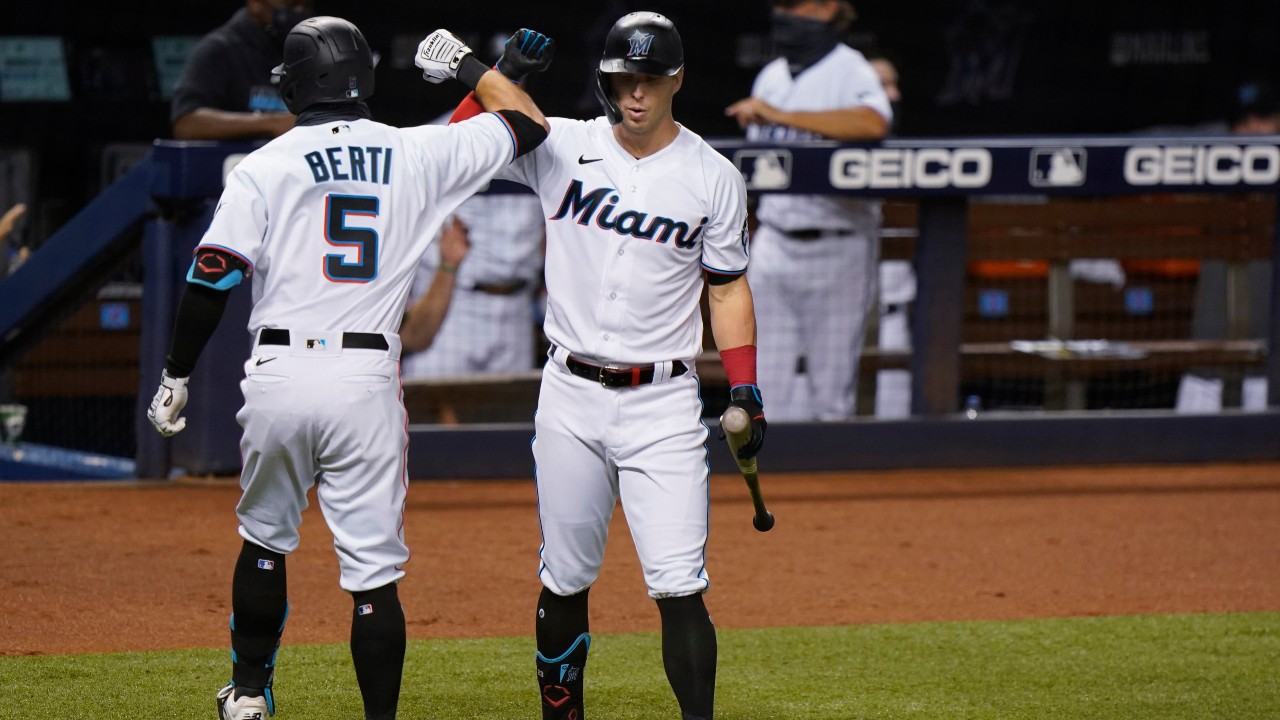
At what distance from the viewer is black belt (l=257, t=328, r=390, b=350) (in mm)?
3195

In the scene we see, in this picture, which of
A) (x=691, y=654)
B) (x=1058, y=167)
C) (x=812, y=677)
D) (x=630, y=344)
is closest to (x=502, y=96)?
(x=630, y=344)

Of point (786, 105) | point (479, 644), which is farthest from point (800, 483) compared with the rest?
point (479, 644)

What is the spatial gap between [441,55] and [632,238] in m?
0.66

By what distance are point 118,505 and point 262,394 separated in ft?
9.99

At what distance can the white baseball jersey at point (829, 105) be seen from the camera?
665cm

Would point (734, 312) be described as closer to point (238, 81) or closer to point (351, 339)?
point (351, 339)

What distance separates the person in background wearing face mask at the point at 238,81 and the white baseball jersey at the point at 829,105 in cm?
200

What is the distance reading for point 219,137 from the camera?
6.04 m

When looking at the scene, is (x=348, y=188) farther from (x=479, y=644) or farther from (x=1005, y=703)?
(x=1005, y=703)

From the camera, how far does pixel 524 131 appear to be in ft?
11.0

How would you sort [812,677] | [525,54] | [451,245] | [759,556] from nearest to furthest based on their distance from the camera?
[525,54], [812,677], [759,556], [451,245]

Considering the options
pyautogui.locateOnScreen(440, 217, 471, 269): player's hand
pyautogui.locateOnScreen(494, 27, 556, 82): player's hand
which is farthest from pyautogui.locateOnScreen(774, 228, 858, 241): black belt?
pyautogui.locateOnScreen(494, 27, 556, 82): player's hand

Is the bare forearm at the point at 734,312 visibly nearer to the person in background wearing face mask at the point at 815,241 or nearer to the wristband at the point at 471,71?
the wristband at the point at 471,71

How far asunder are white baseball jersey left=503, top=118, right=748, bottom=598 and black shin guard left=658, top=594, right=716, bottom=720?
5cm
